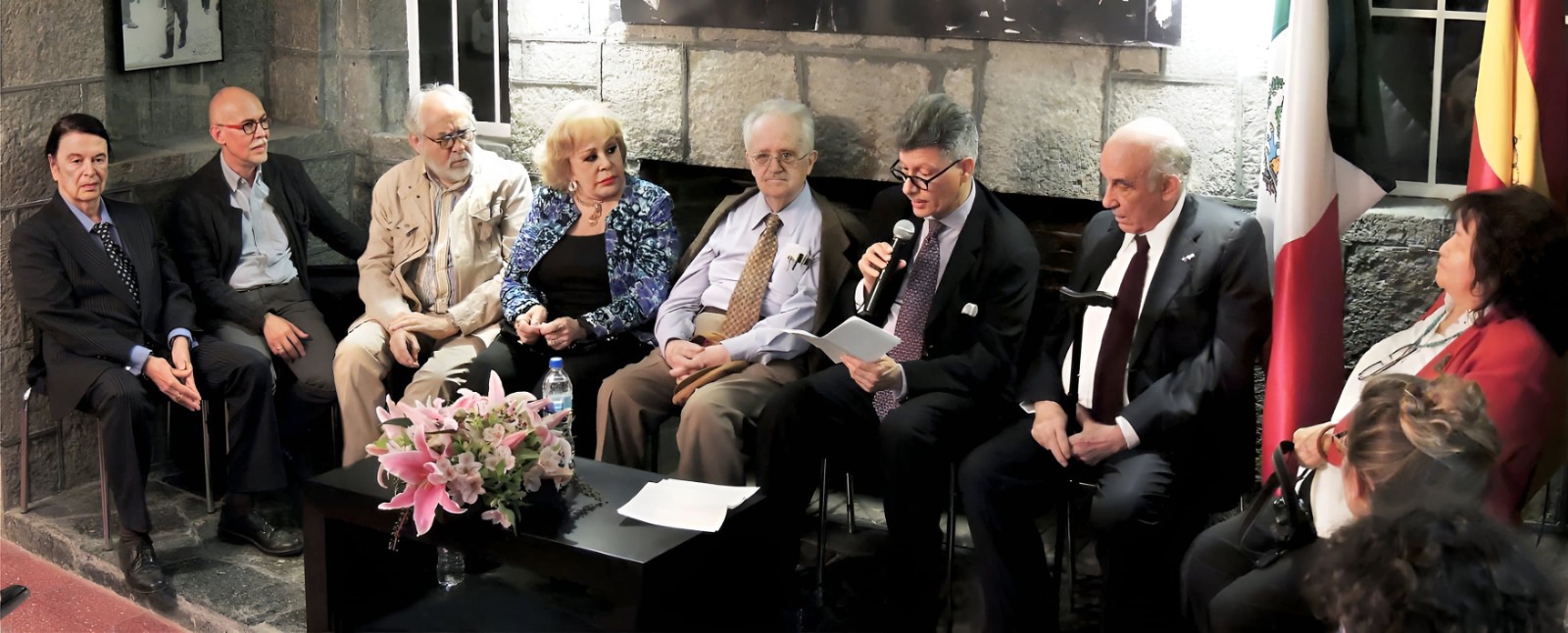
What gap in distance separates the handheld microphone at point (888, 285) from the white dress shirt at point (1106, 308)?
0.47 metres

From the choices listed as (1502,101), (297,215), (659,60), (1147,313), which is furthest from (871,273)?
(297,215)

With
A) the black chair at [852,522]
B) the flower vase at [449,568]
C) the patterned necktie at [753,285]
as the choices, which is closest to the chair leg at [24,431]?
the flower vase at [449,568]

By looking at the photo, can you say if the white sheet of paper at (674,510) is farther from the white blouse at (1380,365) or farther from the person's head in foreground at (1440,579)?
the person's head in foreground at (1440,579)

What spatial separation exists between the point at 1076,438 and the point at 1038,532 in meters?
0.23

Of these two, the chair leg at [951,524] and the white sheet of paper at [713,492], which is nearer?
the white sheet of paper at [713,492]

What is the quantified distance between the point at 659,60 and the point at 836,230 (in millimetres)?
904

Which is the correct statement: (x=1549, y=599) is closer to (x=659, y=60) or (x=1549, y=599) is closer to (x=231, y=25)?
(x=659, y=60)

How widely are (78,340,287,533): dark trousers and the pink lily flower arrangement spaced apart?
125 centimetres

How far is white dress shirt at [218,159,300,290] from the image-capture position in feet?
15.6

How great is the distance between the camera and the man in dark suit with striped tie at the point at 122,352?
14.0 ft

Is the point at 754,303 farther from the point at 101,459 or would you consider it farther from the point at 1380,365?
the point at 101,459

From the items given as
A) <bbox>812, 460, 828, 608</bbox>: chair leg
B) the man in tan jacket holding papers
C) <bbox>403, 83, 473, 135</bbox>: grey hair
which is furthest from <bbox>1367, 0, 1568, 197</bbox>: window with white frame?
<bbox>403, 83, 473, 135</bbox>: grey hair

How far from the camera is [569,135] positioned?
443 centimetres

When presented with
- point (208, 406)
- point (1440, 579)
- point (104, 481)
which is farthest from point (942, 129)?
point (104, 481)
